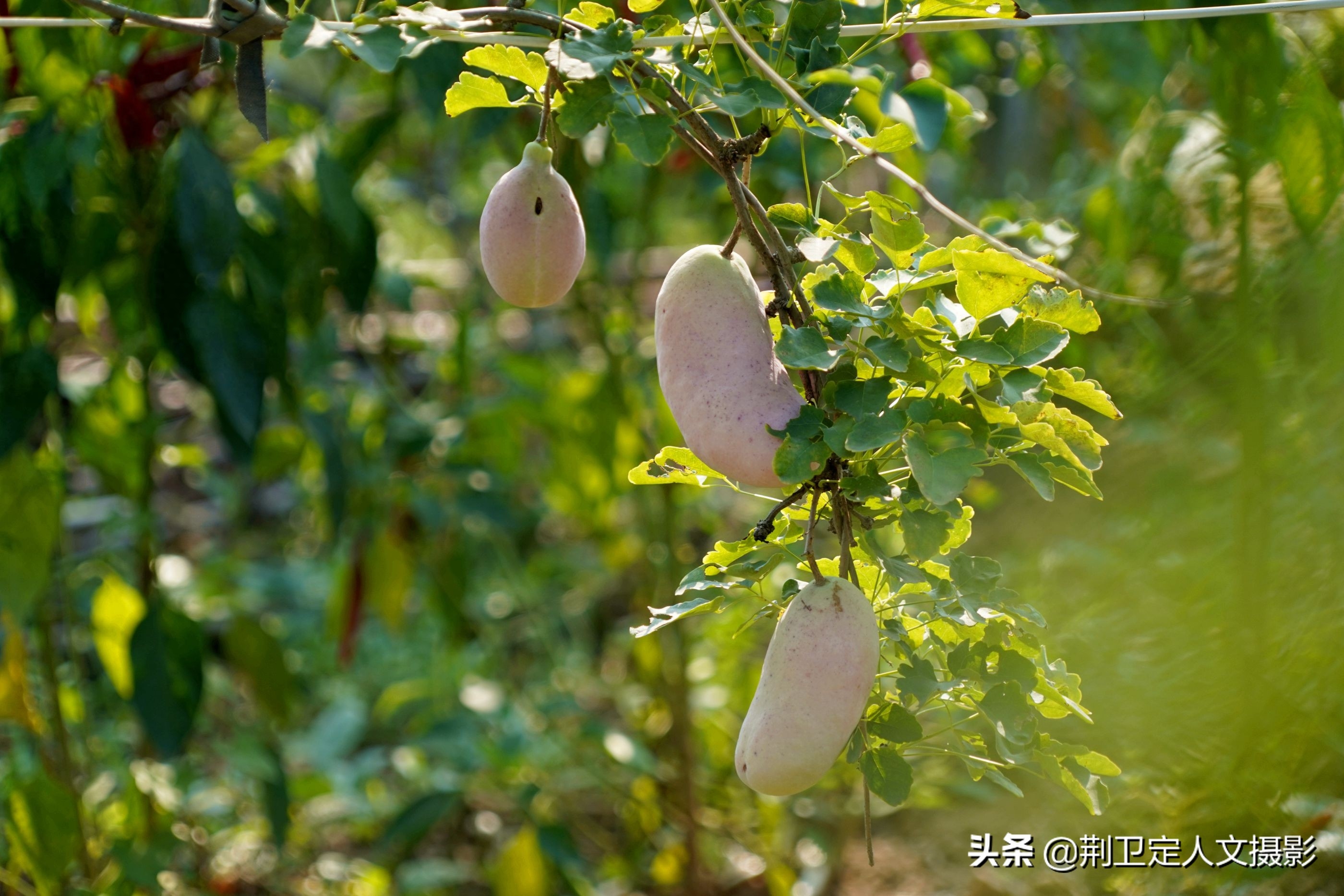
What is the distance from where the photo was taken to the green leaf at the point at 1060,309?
1.20ft

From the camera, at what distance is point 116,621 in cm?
104

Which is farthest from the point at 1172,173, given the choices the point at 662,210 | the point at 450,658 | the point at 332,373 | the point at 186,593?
the point at 662,210

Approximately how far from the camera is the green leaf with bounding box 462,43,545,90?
1.20ft

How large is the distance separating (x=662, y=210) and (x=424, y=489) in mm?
1339

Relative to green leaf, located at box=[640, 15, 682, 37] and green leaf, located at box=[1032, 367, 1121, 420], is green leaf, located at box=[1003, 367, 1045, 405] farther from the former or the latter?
green leaf, located at box=[640, 15, 682, 37]

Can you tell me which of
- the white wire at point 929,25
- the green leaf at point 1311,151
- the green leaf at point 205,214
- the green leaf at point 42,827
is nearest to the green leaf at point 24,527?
the green leaf at point 42,827

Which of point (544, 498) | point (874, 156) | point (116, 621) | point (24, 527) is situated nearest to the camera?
point (874, 156)

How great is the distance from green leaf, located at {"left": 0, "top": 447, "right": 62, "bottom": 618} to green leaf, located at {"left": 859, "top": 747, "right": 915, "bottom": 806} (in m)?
0.66

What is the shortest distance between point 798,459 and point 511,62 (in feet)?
0.53

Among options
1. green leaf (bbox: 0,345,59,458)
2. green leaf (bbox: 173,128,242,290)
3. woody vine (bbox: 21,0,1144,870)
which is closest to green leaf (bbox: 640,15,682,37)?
woody vine (bbox: 21,0,1144,870)

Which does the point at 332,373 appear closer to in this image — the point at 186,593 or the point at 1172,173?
the point at 186,593

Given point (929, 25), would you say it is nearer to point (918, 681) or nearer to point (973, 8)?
point (973, 8)

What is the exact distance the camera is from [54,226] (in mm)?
752

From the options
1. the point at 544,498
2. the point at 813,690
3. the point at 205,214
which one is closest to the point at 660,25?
the point at 813,690
